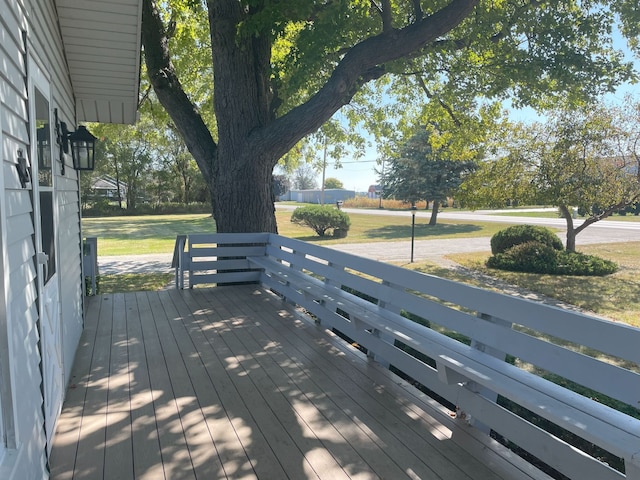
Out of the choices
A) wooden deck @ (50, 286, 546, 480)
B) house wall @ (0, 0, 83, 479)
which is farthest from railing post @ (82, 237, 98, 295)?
house wall @ (0, 0, 83, 479)

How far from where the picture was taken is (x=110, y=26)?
4.13 metres

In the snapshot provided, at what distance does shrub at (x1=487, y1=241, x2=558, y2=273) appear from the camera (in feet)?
39.5

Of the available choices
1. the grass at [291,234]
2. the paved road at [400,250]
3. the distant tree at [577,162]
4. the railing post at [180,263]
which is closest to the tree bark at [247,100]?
the railing post at [180,263]

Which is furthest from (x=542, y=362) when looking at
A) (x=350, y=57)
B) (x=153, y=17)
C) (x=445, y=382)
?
(x=153, y=17)

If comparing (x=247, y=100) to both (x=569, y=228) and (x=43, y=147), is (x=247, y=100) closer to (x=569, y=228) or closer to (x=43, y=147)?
(x=43, y=147)

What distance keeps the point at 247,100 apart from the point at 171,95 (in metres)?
1.30

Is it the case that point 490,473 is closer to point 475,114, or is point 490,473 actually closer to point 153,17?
point 153,17

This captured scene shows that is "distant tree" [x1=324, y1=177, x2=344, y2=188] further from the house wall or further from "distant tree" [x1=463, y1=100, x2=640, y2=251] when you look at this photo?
the house wall

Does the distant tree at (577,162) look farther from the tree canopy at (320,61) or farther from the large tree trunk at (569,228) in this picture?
the tree canopy at (320,61)

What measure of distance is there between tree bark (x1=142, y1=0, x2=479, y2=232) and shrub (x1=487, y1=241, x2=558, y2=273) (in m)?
7.35

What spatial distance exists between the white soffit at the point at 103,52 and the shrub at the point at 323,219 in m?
13.9

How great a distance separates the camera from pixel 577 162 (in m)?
11.8

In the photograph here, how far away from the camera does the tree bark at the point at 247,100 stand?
592cm

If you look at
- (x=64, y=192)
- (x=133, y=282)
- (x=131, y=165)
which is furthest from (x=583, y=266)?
(x=131, y=165)
